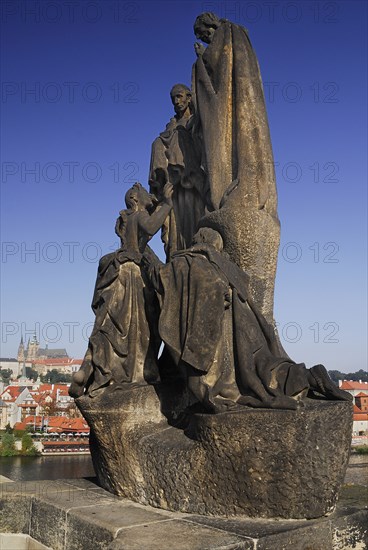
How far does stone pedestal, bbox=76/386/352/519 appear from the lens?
3176 millimetres

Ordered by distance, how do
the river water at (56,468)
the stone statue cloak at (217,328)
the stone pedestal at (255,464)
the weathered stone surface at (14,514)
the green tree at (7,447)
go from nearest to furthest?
1. the stone pedestal at (255,464)
2. the stone statue cloak at (217,328)
3. the weathered stone surface at (14,514)
4. the river water at (56,468)
5. the green tree at (7,447)

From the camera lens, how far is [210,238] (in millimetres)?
4340

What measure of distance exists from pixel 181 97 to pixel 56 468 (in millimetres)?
41828

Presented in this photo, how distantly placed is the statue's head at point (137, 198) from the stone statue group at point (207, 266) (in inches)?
0.4

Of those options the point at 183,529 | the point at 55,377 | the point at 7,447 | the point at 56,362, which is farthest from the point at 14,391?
the point at 183,529

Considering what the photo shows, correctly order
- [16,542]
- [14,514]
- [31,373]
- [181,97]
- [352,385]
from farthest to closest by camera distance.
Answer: [31,373]
[352,385]
[181,97]
[14,514]
[16,542]

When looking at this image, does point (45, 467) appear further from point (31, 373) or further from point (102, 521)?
point (31, 373)

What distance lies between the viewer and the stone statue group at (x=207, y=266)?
360 cm

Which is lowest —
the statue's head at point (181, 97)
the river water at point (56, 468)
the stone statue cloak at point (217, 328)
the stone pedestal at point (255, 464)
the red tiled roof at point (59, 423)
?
the river water at point (56, 468)

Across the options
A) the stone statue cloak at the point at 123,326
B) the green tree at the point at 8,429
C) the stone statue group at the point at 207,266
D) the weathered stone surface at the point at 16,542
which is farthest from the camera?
the green tree at the point at 8,429

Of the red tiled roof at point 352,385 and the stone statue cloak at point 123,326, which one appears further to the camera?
the red tiled roof at point 352,385

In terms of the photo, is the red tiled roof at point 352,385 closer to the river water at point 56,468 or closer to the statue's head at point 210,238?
the river water at point 56,468

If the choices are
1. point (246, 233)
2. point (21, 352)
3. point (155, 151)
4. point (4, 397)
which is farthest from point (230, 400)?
point (21, 352)

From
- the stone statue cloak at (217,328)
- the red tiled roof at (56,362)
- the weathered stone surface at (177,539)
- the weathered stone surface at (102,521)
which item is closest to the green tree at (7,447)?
the weathered stone surface at (102,521)
